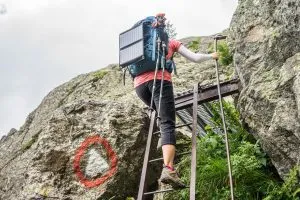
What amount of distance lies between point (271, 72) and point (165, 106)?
196cm

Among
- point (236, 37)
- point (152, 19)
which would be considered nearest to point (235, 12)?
point (236, 37)

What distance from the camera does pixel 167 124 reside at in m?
6.33

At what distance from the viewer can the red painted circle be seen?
8.52 meters

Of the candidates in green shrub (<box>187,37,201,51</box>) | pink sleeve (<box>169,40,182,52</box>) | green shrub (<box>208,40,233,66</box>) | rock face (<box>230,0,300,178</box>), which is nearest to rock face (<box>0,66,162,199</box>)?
rock face (<box>230,0,300,178</box>)

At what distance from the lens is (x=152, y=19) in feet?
22.7

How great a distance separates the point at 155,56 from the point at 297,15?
2.11 m

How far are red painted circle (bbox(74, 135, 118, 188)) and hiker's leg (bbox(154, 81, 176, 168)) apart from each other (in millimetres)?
2336

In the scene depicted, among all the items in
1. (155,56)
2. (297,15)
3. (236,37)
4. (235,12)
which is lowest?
(155,56)

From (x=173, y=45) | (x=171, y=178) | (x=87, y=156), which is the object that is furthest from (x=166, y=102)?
(x=87, y=156)

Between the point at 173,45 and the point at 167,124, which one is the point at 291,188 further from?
the point at 173,45

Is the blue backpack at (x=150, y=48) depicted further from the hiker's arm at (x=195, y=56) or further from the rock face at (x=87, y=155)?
the rock face at (x=87, y=155)

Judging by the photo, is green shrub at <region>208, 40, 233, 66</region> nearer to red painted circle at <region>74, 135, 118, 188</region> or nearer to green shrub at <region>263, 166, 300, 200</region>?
red painted circle at <region>74, 135, 118, 188</region>

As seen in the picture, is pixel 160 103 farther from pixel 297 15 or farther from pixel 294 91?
pixel 297 15

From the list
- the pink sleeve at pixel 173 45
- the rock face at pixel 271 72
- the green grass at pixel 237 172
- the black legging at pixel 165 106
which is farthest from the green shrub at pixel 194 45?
the black legging at pixel 165 106
